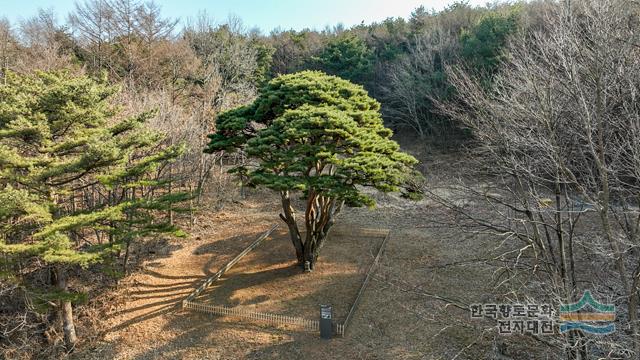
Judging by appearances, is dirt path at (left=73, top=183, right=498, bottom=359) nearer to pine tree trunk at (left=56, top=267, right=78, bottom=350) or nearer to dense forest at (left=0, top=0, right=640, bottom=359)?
pine tree trunk at (left=56, top=267, right=78, bottom=350)

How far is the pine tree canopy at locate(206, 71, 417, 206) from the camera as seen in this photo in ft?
28.3

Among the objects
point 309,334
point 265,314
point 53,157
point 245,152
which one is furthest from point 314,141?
point 53,157

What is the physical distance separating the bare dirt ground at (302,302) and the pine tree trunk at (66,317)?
41cm

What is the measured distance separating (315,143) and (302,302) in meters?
3.89

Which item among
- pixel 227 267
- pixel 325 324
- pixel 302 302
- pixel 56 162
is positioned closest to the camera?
pixel 56 162

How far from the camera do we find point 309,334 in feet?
26.4

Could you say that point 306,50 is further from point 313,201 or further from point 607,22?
point 607,22

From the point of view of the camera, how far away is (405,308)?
879 centimetres

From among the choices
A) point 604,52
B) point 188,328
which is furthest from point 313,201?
point 604,52

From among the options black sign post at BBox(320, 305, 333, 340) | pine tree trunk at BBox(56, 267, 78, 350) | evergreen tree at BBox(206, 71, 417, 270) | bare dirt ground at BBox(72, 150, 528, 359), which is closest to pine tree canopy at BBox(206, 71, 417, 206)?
evergreen tree at BBox(206, 71, 417, 270)

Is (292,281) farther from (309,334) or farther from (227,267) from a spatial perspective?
(309,334)

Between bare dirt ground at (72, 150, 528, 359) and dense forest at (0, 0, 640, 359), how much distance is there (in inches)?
36.8

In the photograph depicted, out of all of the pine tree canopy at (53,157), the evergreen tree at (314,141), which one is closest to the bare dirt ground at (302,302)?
the evergreen tree at (314,141)

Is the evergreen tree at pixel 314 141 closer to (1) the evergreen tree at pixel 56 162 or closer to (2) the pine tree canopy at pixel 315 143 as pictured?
(2) the pine tree canopy at pixel 315 143
